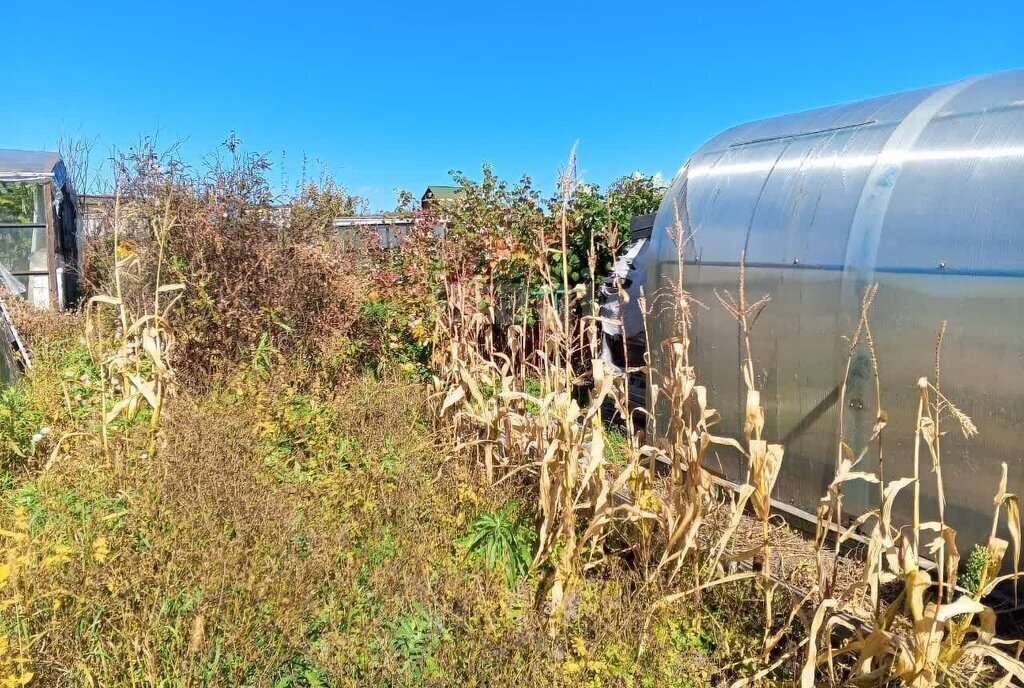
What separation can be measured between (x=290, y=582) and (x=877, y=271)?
349cm

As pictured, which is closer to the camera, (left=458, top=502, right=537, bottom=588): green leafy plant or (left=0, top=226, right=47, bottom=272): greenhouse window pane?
(left=458, top=502, right=537, bottom=588): green leafy plant

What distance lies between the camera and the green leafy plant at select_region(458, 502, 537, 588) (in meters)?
3.63

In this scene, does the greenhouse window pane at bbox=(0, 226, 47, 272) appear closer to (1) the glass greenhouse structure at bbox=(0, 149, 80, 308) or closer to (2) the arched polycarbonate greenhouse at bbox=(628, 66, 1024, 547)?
(1) the glass greenhouse structure at bbox=(0, 149, 80, 308)

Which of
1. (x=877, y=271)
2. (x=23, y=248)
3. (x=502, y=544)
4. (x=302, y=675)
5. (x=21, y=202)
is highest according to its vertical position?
(x=21, y=202)

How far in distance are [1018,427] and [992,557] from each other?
1109mm

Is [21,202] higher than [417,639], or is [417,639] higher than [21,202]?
[21,202]

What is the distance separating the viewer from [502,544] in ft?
12.1

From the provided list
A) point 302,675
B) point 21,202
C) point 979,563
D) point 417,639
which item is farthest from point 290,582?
point 21,202

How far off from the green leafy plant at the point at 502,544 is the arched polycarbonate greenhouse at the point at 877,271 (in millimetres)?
1844

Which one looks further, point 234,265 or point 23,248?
point 23,248

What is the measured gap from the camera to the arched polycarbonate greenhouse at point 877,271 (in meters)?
3.38

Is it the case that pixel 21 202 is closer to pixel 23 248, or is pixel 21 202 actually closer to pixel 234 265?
pixel 23 248

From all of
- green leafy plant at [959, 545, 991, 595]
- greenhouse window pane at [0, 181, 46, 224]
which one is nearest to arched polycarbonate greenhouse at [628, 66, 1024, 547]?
green leafy plant at [959, 545, 991, 595]

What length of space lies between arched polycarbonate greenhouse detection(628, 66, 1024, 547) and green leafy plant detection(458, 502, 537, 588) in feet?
6.05
